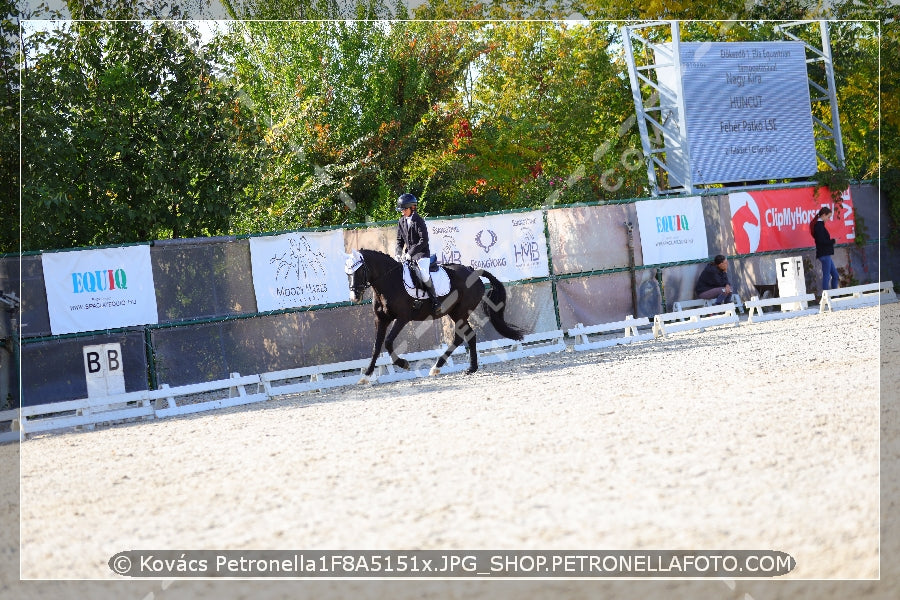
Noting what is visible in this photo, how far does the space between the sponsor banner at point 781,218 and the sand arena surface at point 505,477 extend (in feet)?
33.0

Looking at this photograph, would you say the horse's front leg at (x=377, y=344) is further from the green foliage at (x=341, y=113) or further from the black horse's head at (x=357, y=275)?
the green foliage at (x=341, y=113)

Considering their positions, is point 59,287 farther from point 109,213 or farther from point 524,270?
point 524,270

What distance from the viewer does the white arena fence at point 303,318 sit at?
45.8 ft

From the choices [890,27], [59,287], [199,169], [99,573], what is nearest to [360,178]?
[199,169]

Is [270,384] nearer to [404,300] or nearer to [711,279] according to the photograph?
[404,300]

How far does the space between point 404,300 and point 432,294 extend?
520mm

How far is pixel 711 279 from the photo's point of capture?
66.8 feet

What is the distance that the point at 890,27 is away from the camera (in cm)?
2920

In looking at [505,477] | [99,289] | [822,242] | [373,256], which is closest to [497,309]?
[373,256]

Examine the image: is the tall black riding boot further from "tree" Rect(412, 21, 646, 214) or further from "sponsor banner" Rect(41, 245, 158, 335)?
"tree" Rect(412, 21, 646, 214)

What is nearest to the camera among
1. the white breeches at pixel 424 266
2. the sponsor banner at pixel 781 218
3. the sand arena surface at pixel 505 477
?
the sand arena surface at pixel 505 477

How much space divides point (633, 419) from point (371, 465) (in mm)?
2540

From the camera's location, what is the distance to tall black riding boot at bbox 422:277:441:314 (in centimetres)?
1412

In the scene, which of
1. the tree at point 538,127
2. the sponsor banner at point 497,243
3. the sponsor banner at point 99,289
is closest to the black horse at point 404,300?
the sponsor banner at point 497,243
